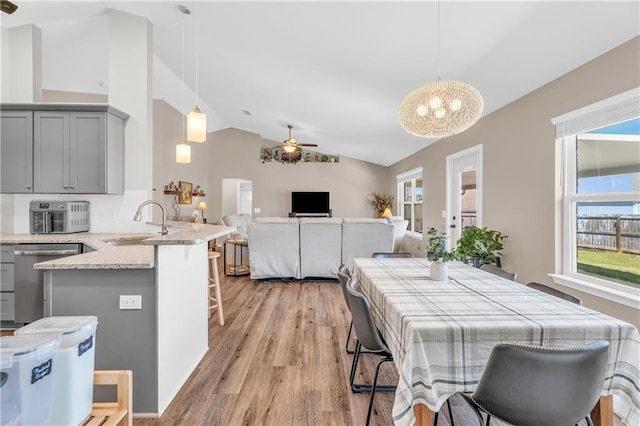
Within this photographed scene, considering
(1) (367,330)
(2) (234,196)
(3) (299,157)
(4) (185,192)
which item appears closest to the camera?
(1) (367,330)

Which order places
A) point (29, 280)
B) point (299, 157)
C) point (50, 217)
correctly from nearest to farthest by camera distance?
point (29, 280)
point (50, 217)
point (299, 157)

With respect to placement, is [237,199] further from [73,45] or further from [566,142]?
[566,142]

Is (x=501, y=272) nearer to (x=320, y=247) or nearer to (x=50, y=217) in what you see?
(x=320, y=247)

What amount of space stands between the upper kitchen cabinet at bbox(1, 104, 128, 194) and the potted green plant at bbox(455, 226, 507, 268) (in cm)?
392

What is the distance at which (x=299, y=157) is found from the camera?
912cm

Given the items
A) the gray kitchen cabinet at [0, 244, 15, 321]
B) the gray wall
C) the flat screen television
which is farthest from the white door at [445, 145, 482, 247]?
the gray kitchen cabinet at [0, 244, 15, 321]

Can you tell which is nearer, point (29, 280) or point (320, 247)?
point (29, 280)

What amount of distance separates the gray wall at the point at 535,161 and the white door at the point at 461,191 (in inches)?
15.4

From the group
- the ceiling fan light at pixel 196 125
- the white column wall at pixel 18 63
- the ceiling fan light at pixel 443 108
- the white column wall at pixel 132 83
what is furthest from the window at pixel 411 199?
the white column wall at pixel 18 63

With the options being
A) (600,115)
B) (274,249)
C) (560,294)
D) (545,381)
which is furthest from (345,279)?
(274,249)

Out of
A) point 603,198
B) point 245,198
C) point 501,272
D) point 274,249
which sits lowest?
point 274,249

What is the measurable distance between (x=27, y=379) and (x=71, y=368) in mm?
177

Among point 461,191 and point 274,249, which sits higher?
point 461,191

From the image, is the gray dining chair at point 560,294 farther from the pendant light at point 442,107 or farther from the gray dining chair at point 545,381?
the pendant light at point 442,107
